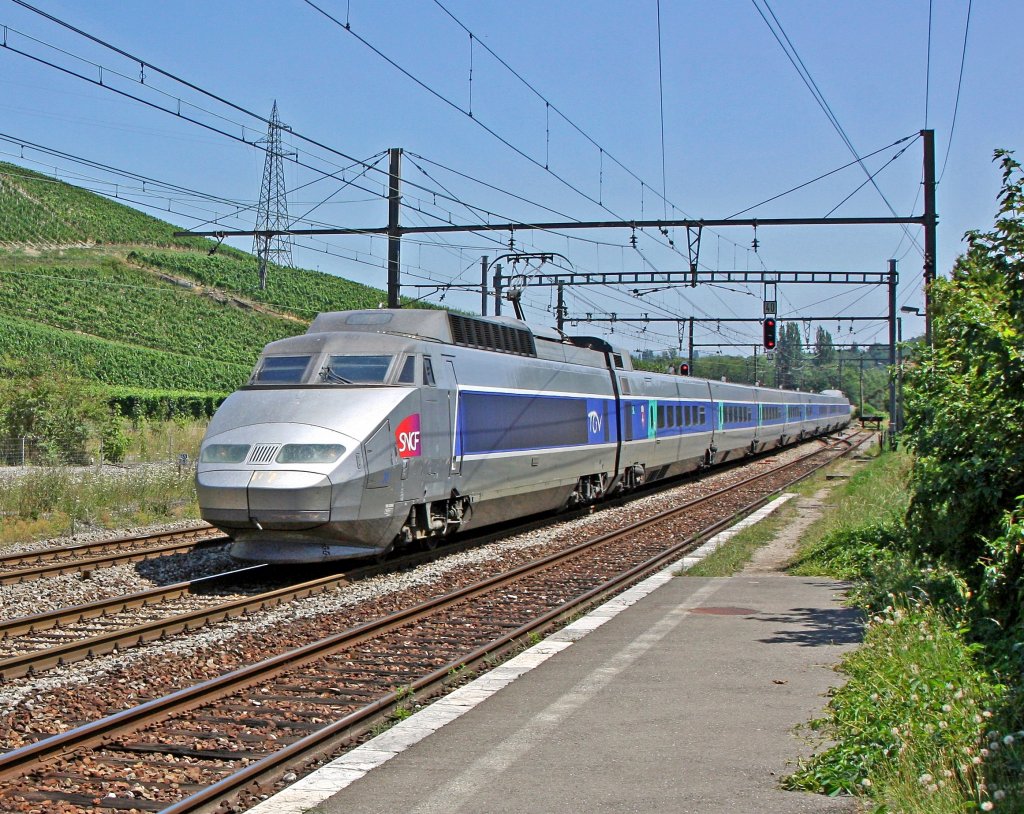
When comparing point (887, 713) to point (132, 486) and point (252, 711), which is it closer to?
point (252, 711)

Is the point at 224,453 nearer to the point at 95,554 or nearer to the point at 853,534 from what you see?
the point at 95,554

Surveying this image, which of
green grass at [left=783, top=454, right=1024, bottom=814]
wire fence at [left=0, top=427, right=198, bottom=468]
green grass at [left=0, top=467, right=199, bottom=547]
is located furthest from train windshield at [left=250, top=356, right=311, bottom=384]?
wire fence at [left=0, top=427, right=198, bottom=468]

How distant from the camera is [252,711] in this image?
7758 millimetres

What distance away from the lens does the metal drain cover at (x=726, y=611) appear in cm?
1102

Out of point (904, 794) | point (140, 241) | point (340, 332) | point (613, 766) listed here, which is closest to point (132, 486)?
point (340, 332)

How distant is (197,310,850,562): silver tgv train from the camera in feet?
42.7

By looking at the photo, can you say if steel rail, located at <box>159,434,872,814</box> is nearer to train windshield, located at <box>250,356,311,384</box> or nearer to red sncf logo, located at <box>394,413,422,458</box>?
red sncf logo, located at <box>394,413,422,458</box>

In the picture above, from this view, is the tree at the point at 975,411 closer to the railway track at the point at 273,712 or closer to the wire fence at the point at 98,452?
the railway track at the point at 273,712

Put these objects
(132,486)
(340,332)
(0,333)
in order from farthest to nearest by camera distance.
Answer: (0,333)
(132,486)
(340,332)

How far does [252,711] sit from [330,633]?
2.73 meters

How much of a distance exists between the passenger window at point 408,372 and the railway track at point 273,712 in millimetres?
2808

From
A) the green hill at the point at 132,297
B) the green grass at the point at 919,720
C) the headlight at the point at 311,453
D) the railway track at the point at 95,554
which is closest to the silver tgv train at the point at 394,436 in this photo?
the headlight at the point at 311,453

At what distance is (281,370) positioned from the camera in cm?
1486

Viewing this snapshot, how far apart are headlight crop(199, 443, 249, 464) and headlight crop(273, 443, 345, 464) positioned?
1.81 feet
